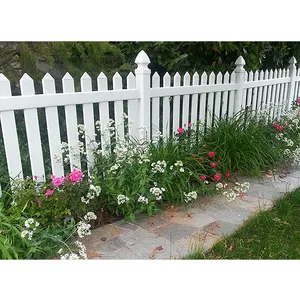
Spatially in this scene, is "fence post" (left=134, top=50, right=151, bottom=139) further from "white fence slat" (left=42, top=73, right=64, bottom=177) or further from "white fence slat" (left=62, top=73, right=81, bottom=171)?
"white fence slat" (left=42, top=73, right=64, bottom=177)

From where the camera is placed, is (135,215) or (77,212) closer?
(77,212)

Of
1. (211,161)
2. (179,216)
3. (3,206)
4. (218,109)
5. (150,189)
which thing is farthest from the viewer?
(218,109)

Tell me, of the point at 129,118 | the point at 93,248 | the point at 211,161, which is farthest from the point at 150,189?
the point at 211,161

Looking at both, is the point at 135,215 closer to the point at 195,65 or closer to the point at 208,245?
the point at 208,245

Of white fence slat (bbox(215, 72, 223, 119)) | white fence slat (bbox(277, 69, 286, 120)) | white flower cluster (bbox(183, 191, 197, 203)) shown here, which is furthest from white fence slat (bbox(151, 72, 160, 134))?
white fence slat (bbox(277, 69, 286, 120))

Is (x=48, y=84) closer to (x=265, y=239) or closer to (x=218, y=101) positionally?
(x=265, y=239)

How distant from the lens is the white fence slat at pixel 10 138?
7.57 feet

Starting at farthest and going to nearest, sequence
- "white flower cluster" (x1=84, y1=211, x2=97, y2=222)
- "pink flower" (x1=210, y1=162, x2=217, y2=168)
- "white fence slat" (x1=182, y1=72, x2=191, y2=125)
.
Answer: "white fence slat" (x1=182, y1=72, x2=191, y2=125), "pink flower" (x1=210, y1=162, x2=217, y2=168), "white flower cluster" (x1=84, y1=211, x2=97, y2=222)

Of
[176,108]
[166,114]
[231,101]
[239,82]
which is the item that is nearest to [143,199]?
[166,114]

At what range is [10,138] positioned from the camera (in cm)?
244

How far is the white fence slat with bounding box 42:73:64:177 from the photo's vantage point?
2527mm

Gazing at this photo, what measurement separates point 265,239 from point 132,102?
184cm

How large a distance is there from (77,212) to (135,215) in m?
0.55

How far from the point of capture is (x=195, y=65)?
4582 mm
